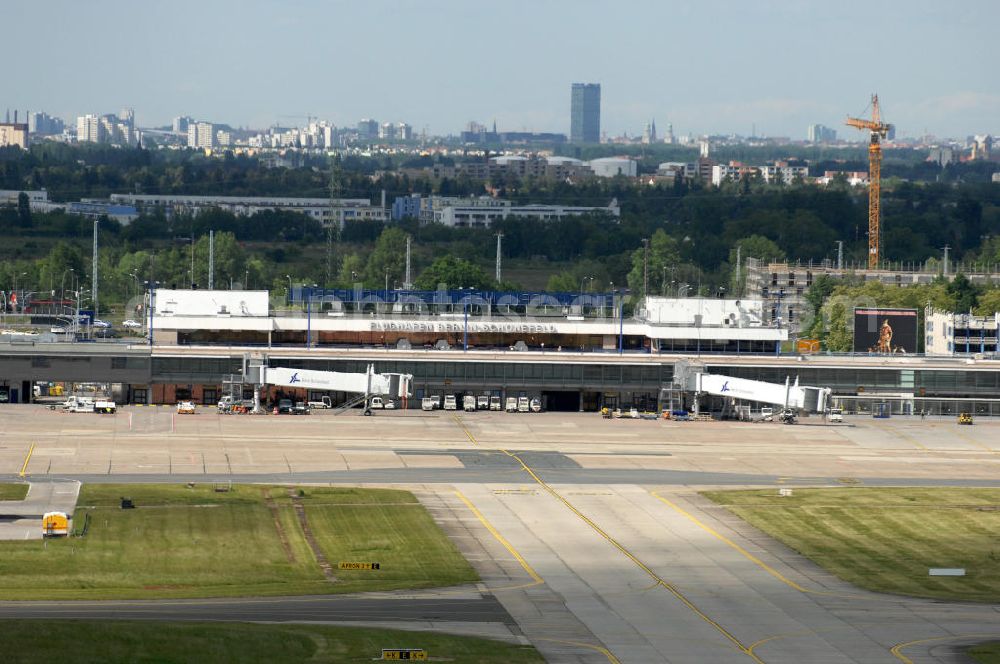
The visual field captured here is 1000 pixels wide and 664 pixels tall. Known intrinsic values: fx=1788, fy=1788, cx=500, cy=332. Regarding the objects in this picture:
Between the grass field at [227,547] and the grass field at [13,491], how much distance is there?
178 inches

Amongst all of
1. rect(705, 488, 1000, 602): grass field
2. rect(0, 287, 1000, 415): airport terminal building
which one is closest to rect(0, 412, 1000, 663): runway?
rect(705, 488, 1000, 602): grass field

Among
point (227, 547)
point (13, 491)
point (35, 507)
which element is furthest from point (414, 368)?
point (227, 547)

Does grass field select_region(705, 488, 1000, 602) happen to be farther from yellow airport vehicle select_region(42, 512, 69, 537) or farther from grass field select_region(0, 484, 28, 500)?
grass field select_region(0, 484, 28, 500)

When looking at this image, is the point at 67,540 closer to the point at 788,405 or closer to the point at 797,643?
the point at 797,643

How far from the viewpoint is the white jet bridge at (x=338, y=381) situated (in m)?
185

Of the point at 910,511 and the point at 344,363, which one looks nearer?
the point at 910,511

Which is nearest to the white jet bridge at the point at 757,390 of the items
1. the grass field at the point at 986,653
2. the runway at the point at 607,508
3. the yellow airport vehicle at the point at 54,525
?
the runway at the point at 607,508

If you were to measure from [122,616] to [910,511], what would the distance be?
6647 centimetres

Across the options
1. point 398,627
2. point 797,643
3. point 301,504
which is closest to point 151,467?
point 301,504

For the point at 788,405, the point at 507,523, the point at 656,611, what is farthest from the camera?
the point at 788,405

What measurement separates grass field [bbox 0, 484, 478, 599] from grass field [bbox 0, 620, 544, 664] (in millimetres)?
10791

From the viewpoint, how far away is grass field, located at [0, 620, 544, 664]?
279 feet

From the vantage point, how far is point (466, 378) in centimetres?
19488

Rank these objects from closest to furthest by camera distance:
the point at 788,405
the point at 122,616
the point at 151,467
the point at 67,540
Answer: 1. the point at 122,616
2. the point at 67,540
3. the point at 151,467
4. the point at 788,405
